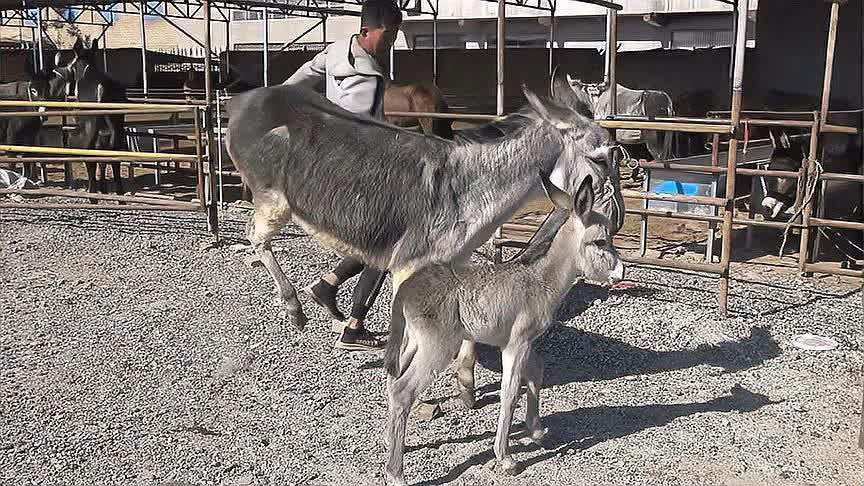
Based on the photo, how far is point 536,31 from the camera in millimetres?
22781

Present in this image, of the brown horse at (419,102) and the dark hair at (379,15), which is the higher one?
the dark hair at (379,15)

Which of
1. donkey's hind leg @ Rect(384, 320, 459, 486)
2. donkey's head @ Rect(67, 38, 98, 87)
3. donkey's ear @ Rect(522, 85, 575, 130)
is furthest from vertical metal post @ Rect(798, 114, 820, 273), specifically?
donkey's head @ Rect(67, 38, 98, 87)

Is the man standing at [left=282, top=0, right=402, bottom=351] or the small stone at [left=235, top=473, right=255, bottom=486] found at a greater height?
the man standing at [left=282, top=0, right=402, bottom=351]

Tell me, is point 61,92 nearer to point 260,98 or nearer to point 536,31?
point 260,98

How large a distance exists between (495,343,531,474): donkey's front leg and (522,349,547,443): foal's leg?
0.78ft

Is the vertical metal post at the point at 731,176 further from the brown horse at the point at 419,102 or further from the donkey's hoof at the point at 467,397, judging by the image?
the brown horse at the point at 419,102

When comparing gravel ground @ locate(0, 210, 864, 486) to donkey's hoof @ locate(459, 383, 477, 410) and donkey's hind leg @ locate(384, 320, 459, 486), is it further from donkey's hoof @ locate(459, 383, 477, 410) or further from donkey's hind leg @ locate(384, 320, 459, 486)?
donkey's hind leg @ locate(384, 320, 459, 486)

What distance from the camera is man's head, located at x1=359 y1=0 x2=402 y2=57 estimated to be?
15.1 ft

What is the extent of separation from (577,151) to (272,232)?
68.1 inches

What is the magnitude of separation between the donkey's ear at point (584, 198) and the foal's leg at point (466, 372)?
954 mm

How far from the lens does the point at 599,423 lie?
4234 millimetres

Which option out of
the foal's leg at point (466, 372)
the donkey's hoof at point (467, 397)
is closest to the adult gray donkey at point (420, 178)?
the foal's leg at point (466, 372)

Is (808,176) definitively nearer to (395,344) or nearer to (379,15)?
(379,15)

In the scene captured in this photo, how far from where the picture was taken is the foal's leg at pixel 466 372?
4.33 m
